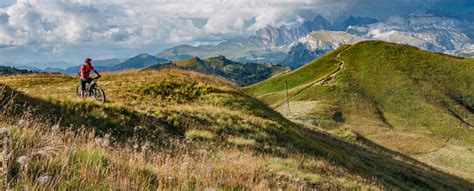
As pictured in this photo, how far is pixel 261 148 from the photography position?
22594 mm

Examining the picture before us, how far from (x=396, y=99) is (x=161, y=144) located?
410 feet

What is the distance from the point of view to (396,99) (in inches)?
5128

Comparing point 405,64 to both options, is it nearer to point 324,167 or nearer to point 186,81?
point 186,81

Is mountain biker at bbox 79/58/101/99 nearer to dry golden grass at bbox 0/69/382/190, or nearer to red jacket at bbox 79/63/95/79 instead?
red jacket at bbox 79/63/95/79

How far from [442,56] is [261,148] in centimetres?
15392

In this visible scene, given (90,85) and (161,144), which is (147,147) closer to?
(161,144)

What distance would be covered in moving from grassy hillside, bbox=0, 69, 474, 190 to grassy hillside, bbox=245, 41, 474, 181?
190 ft

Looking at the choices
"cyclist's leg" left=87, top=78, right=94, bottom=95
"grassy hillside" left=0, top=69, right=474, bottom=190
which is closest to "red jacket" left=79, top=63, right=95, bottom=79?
"cyclist's leg" left=87, top=78, right=94, bottom=95

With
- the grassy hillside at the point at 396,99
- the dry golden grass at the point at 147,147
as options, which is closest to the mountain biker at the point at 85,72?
the dry golden grass at the point at 147,147

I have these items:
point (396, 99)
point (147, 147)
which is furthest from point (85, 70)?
point (396, 99)

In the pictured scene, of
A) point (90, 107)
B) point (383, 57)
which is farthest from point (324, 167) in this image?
point (383, 57)

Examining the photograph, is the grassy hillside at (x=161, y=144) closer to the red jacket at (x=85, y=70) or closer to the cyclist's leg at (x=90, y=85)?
the cyclist's leg at (x=90, y=85)

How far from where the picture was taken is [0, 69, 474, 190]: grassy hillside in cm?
755

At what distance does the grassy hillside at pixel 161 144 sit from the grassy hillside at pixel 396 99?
190ft
